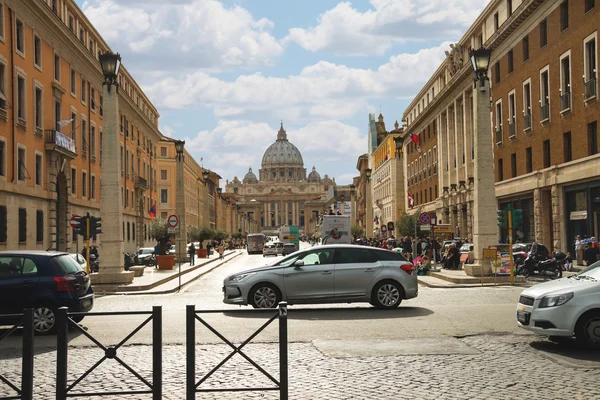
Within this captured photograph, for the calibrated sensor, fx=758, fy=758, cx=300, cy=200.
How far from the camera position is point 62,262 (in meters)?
13.6

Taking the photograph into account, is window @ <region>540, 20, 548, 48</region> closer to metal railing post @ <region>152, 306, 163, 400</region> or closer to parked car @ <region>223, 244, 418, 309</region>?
parked car @ <region>223, 244, 418, 309</region>

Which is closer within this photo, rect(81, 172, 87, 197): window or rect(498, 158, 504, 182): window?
rect(498, 158, 504, 182): window

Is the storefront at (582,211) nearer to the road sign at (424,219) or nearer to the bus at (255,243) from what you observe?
the road sign at (424,219)

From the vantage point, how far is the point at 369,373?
934 centimetres

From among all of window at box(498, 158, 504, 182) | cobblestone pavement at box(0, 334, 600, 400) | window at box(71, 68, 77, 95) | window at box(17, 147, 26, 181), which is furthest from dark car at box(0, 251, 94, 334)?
window at box(498, 158, 504, 182)

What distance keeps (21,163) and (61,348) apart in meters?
29.5

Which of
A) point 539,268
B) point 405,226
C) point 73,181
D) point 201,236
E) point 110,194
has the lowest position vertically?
point 539,268

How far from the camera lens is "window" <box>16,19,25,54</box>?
3409 cm

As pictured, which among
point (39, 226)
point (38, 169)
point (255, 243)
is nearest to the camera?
point (39, 226)

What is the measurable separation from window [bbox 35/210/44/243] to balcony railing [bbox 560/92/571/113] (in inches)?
986

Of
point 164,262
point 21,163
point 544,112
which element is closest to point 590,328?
point 544,112

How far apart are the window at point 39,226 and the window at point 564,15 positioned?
26015 millimetres

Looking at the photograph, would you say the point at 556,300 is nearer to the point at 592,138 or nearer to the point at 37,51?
the point at 592,138

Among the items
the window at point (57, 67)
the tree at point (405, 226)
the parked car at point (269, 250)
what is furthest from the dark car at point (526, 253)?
the parked car at point (269, 250)
